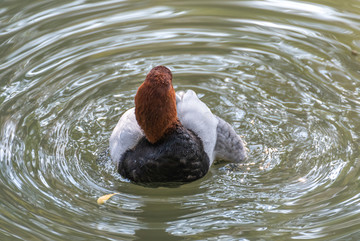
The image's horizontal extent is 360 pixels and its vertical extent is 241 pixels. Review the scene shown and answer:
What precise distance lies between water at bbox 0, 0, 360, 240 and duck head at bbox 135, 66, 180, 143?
637 millimetres

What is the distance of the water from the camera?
488 centimetres

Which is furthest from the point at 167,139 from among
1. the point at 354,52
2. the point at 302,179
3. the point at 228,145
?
the point at 354,52

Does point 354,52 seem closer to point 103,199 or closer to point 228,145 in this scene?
point 228,145

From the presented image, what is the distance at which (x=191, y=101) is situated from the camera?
5.93 metres

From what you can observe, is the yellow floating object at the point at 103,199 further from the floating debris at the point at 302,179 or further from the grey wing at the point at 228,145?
the floating debris at the point at 302,179

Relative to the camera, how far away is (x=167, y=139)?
5.27 m

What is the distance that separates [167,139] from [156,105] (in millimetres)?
430

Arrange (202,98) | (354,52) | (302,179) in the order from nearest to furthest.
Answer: (302,179) → (202,98) → (354,52)

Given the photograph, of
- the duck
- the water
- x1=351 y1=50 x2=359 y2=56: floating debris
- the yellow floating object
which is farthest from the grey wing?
x1=351 y1=50 x2=359 y2=56: floating debris

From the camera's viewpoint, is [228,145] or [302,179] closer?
[302,179]

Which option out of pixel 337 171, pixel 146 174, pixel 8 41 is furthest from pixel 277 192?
pixel 8 41

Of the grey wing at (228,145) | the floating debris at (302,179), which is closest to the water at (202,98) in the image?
the floating debris at (302,179)

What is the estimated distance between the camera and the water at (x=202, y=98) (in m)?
4.88

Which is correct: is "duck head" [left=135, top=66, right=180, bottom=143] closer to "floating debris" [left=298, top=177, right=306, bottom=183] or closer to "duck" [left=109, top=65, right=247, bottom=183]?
"duck" [left=109, top=65, right=247, bottom=183]
